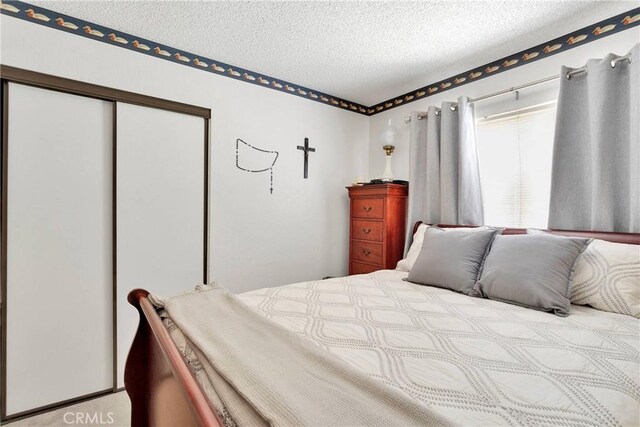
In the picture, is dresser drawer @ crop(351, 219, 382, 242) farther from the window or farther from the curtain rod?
the curtain rod

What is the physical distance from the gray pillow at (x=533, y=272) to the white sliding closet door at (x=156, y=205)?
83.4 inches

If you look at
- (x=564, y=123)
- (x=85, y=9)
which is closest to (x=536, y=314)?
(x=564, y=123)

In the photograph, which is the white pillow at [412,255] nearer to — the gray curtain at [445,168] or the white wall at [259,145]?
the gray curtain at [445,168]

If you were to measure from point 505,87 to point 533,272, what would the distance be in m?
1.61

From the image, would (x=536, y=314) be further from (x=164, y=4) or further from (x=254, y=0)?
(x=164, y=4)

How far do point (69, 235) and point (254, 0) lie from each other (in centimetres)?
190

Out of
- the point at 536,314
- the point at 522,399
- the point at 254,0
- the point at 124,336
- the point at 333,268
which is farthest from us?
the point at 333,268

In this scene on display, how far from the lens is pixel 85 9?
191 cm

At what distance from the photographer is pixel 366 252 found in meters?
3.06

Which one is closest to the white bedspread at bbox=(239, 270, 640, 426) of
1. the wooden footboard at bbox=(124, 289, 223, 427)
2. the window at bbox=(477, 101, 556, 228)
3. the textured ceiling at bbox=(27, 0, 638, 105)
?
the wooden footboard at bbox=(124, 289, 223, 427)

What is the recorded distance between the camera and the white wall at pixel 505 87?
1.93 m

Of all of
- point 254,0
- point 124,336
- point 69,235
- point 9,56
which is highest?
point 254,0

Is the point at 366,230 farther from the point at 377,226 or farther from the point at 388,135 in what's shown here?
the point at 388,135

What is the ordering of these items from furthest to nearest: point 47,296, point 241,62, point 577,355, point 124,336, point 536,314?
1. point 241,62
2. point 124,336
3. point 47,296
4. point 536,314
5. point 577,355
